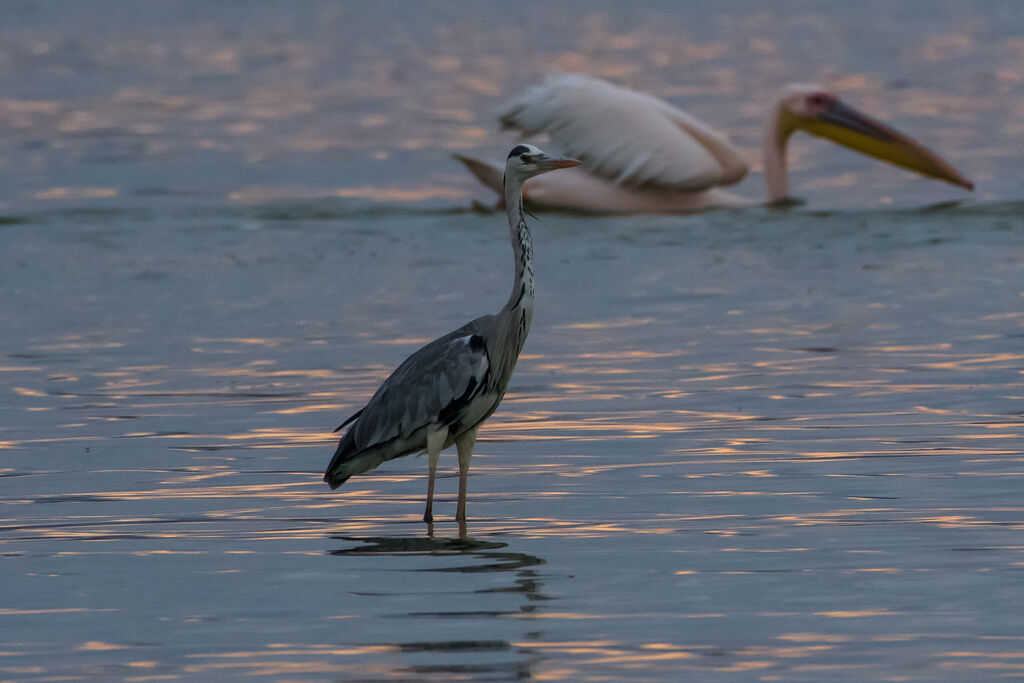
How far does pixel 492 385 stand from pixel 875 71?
24.8m

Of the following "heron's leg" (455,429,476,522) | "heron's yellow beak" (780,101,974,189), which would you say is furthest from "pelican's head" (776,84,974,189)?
"heron's leg" (455,429,476,522)

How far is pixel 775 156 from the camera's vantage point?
59.4 ft

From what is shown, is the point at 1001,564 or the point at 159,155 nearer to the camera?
the point at 1001,564

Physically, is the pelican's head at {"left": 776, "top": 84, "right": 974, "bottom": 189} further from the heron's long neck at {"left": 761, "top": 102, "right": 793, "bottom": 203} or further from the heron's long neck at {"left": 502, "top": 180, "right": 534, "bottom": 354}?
the heron's long neck at {"left": 502, "top": 180, "right": 534, "bottom": 354}

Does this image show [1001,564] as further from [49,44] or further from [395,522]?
[49,44]

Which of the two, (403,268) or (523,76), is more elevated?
(523,76)

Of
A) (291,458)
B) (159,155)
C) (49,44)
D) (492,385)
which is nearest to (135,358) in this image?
(291,458)

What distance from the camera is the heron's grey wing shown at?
320 inches

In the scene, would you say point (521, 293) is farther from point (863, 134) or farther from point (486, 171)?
point (863, 134)

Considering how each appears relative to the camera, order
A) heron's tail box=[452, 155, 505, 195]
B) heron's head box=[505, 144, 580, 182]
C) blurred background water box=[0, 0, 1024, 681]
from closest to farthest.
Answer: blurred background water box=[0, 0, 1024, 681], heron's head box=[505, 144, 580, 182], heron's tail box=[452, 155, 505, 195]

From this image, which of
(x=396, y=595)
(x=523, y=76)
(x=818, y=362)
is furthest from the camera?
(x=523, y=76)

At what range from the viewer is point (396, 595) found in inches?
270

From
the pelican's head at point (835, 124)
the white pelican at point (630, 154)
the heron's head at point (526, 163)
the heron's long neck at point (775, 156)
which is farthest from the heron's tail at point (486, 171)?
the heron's head at point (526, 163)

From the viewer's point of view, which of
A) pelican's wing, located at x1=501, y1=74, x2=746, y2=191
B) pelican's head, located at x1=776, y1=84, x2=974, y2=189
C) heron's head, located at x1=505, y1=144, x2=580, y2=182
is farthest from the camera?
pelican's head, located at x1=776, y1=84, x2=974, y2=189
